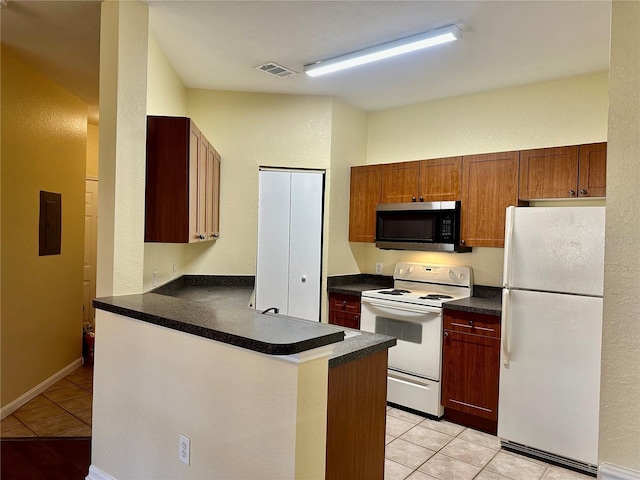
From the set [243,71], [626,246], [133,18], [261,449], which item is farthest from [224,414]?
[243,71]

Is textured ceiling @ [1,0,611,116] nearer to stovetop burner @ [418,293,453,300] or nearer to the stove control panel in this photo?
the stove control panel

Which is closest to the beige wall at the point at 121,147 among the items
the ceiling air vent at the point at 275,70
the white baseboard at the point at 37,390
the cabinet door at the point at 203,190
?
the cabinet door at the point at 203,190

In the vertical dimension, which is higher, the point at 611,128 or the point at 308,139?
the point at 308,139

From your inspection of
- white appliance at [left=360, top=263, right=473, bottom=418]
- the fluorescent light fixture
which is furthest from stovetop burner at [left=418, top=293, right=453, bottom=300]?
the fluorescent light fixture

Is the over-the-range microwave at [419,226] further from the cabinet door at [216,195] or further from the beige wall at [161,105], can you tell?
the beige wall at [161,105]

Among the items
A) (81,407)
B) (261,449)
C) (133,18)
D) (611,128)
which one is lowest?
(81,407)

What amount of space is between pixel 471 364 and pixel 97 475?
8.39ft

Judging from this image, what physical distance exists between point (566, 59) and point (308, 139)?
7.12 ft

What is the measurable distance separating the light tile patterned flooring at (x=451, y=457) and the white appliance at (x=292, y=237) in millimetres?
1424

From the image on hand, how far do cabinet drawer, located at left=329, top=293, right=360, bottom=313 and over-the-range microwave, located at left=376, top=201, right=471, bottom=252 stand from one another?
1.86ft

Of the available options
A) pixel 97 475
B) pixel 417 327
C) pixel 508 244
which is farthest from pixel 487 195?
pixel 97 475

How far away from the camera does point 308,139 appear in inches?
170

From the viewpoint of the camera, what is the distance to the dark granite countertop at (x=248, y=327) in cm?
159

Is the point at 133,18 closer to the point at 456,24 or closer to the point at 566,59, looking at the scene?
the point at 456,24
